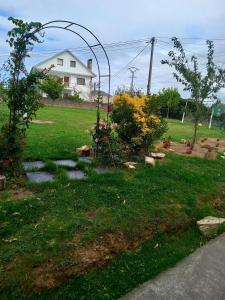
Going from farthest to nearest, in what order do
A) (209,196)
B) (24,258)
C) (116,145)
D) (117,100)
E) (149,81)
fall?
(149,81), (117,100), (116,145), (209,196), (24,258)

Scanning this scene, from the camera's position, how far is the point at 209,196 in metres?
7.33

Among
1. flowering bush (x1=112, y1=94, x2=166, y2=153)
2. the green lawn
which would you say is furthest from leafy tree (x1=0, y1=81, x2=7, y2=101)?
flowering bush (x1=112, y1=94, x2=166, y2=153)

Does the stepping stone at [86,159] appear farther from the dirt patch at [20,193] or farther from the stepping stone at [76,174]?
the dirt patch at [20,193]

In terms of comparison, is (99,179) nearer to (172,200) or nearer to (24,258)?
(172,200)

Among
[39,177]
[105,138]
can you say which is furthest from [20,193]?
[105,138]

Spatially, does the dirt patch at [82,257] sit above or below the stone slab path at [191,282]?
above

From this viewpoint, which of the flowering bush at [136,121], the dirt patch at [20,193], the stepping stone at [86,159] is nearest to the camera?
the dirt patch at [20,193]

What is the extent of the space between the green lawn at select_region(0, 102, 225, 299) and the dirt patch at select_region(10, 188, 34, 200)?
0.18 ft

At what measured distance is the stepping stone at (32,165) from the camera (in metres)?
7.25

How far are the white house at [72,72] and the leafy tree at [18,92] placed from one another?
4360 cm

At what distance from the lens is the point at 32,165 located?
24.5 feet

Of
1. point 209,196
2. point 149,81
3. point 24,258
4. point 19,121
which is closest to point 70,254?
point 24,258

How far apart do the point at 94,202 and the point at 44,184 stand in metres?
1.02

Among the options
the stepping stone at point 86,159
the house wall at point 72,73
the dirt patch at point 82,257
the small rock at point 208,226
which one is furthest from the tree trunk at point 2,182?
the house wall at point 72,73
